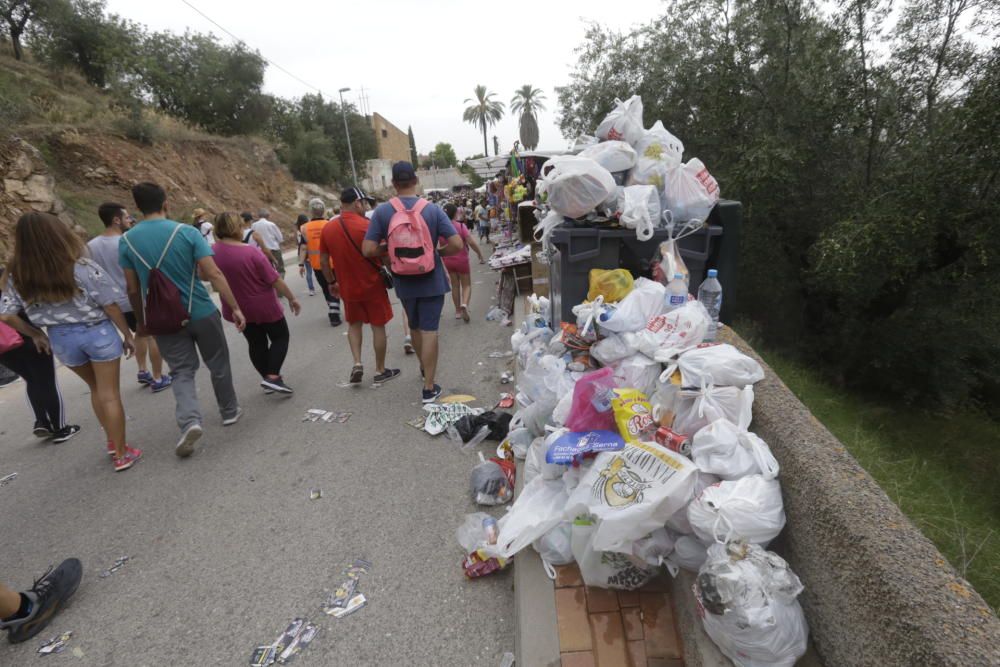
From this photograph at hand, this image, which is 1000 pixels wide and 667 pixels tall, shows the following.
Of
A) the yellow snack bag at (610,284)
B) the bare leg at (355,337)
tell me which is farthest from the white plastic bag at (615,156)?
the bare leg at (355,337)

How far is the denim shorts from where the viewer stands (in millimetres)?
3090

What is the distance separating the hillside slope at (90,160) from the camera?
11789 mm

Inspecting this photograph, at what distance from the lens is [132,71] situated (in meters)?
21.4

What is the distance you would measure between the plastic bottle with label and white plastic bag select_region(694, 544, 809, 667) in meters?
1.53

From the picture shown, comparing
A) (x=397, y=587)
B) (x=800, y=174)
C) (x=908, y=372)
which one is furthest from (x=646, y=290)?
(x=908, y=372)

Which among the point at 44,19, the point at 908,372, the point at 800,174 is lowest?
the point at 908,372

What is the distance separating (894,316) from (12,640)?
35.5 feet

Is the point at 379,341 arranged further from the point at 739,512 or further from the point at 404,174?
the point at 739,512

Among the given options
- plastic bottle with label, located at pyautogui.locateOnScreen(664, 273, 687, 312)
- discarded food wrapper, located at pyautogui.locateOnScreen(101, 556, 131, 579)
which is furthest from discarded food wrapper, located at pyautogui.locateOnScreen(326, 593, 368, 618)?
plastic bottle with label, located at pyautogui.locateOnScreen(664, 273, 687, 312)

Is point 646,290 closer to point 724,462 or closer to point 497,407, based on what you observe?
point 724,462

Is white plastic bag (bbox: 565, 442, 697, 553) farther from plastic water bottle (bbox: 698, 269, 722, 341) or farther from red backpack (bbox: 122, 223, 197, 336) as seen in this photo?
red backpack (bbox: 122, 223, 197, 336)

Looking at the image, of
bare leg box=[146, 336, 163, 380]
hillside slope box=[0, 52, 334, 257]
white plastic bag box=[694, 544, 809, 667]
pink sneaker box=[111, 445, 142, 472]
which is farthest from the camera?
hillside slope box=[0, 52, 334, 257]

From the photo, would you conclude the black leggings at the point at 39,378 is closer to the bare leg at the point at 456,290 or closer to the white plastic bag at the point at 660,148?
the bare leg at the point at 456,290

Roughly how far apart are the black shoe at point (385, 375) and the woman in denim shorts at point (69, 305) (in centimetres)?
192
